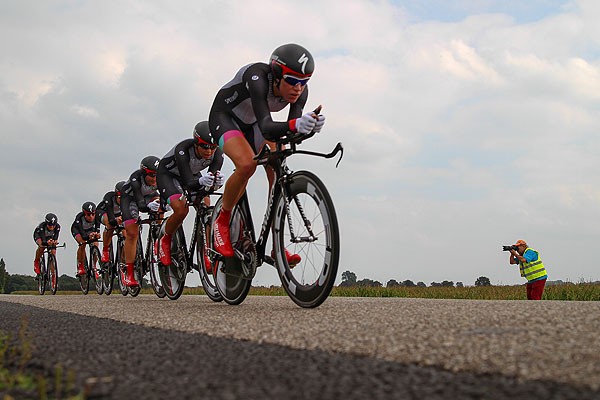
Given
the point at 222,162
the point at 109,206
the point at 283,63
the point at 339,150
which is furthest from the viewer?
the point at 109,206

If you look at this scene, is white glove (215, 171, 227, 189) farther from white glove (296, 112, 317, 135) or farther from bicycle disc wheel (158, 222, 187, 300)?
white glove (296, 112, 317, 135)

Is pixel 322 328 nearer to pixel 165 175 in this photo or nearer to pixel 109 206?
pixel 165 175

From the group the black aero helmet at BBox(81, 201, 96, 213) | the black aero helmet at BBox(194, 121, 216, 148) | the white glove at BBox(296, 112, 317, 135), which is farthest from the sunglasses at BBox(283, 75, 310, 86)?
the black aero helmet at BBox(81, 201, 96, 213)

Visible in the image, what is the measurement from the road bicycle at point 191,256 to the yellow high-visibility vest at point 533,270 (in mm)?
7538

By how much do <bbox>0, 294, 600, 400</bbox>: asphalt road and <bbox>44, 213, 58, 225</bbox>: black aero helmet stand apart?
604 inches

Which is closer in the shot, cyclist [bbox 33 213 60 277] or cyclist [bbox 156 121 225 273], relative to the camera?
cyclist [bbox 156 121 225 273]

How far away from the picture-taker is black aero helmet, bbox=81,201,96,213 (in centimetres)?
1762

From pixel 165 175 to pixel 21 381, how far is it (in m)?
6.94

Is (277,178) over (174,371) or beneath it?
over

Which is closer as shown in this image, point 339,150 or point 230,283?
point 339,150

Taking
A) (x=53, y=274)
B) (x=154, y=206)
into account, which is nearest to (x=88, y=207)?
(x=53, y=274)

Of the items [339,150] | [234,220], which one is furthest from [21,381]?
[234,220]

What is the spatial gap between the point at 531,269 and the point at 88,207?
11388 mm

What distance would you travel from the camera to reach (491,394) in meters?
2.12
